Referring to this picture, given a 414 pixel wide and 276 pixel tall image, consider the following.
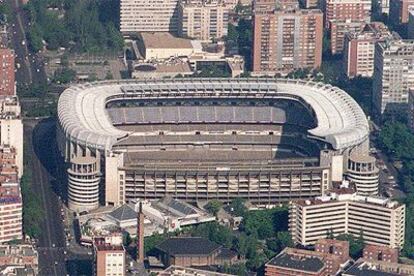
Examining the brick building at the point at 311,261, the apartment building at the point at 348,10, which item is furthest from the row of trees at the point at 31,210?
the apartment building at the point at 348,10

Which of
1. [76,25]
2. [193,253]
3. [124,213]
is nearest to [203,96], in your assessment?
[124,213]

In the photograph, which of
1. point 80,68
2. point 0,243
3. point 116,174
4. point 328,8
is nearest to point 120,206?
point 116,174

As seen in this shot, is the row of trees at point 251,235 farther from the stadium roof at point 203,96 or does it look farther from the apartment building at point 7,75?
the apartment building at point 7,75

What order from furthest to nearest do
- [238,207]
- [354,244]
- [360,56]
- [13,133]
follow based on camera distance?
[360,56], [13,133], [238,207], [354,244]

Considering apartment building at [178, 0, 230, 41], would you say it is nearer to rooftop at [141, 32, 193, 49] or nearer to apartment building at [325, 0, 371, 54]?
rooftop at [141, 32, 193, 49]

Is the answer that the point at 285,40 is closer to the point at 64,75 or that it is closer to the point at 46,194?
the point at 64,75

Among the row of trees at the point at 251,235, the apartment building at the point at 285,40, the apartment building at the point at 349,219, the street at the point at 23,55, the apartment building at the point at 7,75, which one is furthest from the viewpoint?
the apartment building at the point at 285,40

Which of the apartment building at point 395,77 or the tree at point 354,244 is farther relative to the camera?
the apartment building at point 395,77
